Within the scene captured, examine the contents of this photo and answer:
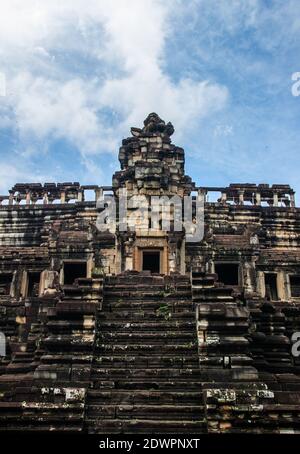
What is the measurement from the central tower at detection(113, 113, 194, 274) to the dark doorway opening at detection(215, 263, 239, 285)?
2176 mm

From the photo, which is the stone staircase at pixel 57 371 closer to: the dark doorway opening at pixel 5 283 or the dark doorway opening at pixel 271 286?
the dark doorway opening at pixel 5 283

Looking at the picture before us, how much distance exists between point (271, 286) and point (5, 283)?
1196 cm

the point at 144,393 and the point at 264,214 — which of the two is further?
the point at 264,214

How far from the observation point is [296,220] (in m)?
24.8

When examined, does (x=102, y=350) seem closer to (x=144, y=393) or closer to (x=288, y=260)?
(x=144, y=393)

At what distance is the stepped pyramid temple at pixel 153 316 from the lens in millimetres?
10125

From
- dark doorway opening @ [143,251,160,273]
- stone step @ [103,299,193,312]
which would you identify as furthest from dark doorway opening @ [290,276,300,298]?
stone step @ [103,299,193,312]

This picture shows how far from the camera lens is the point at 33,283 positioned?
21328mm

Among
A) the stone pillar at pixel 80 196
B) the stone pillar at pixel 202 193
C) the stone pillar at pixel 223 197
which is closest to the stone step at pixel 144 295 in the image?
the stone pillar at pixel 202 193

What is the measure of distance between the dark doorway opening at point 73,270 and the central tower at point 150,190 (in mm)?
2174

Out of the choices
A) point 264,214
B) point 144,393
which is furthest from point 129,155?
point 144,393

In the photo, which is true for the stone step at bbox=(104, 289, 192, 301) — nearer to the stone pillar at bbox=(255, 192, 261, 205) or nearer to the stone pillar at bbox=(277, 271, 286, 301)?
the stone pillar at bbox=(277, 271, 286, 301)

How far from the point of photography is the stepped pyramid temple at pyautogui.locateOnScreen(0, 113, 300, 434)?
33.2ft

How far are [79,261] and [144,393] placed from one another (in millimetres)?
10796
